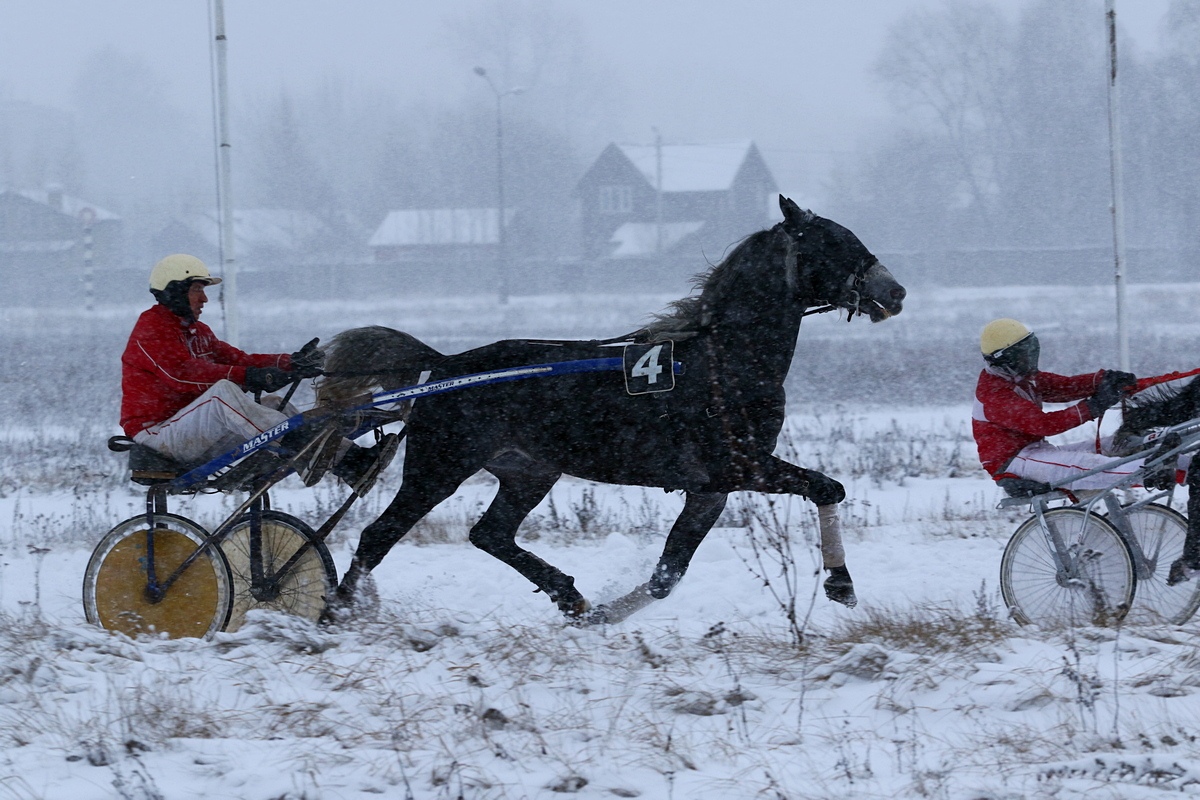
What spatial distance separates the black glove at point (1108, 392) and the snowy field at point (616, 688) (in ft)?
3.25

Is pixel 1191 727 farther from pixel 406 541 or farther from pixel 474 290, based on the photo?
pixel 474 290

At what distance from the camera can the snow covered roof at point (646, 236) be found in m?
50.8

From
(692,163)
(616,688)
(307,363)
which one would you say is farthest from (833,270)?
(692,163)

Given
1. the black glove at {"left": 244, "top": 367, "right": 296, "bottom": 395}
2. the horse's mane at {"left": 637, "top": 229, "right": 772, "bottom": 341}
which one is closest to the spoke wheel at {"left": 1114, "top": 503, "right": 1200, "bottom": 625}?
the horse's mane at {"left": 637, "top": 229, "right": 772, "bottom": 341}

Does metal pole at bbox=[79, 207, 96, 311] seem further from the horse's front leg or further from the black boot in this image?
the horse's front leg

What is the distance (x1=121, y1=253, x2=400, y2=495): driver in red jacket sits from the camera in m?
5.55

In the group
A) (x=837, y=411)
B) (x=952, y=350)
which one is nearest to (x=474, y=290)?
(x=952, y=350)

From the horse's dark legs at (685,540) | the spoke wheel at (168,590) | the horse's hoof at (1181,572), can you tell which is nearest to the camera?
the horse's hoof at (1181,572)

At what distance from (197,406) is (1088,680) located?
3.97 meters

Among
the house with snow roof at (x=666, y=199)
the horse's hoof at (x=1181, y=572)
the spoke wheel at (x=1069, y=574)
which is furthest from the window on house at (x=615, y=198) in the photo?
the horse's hoof at (x=1181, y=572)

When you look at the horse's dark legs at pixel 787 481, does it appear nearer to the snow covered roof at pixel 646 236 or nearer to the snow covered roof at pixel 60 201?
the snow covered roof at pixel 646 236

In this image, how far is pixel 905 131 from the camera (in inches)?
2237

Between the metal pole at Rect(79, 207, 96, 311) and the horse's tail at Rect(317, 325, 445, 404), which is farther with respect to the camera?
the metal pole at Rect(79, 207, 96, 311)

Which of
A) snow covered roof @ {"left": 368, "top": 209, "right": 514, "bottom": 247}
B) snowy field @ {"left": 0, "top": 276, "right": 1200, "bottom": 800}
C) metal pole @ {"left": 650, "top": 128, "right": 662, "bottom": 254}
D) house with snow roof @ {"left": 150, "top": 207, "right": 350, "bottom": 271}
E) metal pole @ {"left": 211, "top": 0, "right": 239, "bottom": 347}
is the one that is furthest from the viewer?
house with snow roof @ {"left": 150, "top": 207, "right": 350, "bottom": 271}
